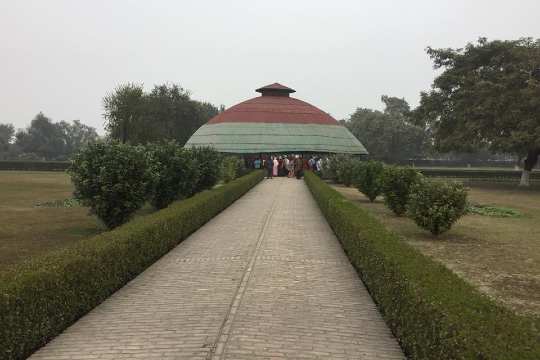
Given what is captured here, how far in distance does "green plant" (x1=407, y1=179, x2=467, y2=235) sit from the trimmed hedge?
5667 millimetres

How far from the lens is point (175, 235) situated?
12.4 m

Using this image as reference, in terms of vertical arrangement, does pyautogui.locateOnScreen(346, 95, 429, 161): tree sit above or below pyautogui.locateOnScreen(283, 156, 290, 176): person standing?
above

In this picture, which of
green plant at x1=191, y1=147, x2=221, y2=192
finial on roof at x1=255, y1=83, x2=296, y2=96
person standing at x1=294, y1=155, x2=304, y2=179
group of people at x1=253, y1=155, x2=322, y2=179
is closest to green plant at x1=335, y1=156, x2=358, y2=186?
person standing at x1=294, y1=155, x2=304, y2=179

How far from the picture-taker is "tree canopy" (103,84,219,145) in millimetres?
68625

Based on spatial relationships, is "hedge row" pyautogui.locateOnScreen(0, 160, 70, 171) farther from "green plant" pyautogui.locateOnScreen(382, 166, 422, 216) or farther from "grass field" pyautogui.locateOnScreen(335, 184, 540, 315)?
"green plant" pyautogui.locateOnScreen(382, 166, 422, 216)

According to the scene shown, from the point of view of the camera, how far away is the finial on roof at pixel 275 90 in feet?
260

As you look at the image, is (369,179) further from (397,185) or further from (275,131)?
(275,131)

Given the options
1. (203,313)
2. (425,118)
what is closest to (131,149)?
(203,313)

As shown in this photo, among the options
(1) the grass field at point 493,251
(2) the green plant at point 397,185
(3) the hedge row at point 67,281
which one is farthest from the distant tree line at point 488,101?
(3) the hedge row at point 67,281

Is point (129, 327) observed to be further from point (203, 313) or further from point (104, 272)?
point (104, 272)

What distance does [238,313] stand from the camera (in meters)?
7.08

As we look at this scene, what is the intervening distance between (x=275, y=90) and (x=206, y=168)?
56.8 metres

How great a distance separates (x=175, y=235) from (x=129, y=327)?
585cm

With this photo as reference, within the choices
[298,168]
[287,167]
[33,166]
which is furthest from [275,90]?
[33,166]
